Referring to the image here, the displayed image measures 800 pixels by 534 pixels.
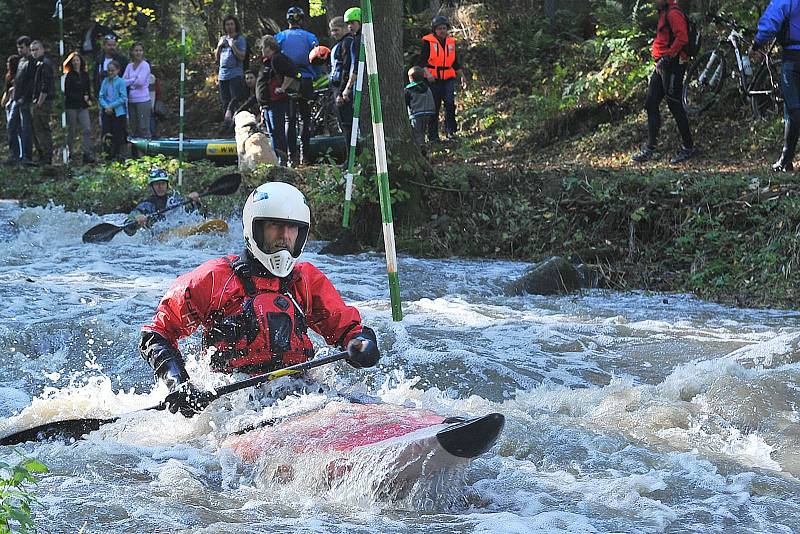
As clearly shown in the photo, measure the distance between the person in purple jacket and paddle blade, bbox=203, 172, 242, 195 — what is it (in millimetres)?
3928

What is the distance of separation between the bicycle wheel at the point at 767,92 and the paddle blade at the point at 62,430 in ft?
30.6

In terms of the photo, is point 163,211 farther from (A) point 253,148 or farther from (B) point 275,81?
(B) point 275,81

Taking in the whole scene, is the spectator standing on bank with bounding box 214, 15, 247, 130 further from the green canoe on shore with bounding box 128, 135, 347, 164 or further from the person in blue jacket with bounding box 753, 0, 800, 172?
the person in blue jacket with bounding box 753, 0, 800, 172

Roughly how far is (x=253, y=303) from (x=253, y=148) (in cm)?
850

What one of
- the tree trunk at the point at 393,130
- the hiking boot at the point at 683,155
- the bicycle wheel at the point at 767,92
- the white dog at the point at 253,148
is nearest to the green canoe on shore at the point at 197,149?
the white dog at the point at 253,148

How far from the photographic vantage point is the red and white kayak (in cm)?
445

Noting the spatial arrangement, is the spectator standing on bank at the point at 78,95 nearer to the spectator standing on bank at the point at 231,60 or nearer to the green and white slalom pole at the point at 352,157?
the spectator standing on bank at the point at 231,60

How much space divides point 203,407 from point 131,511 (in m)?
0.70

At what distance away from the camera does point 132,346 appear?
7914 mm

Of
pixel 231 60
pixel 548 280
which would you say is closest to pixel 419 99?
pixel 231 60

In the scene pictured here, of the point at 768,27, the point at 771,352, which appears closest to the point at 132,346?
the point at 771,352

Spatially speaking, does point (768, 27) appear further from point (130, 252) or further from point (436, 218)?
point (130, 252)

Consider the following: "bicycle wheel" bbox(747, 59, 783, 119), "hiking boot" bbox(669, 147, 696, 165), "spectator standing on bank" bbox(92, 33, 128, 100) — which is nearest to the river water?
"hiking boot" bbox(669, 147, 696, 165)

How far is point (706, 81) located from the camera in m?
13.9
